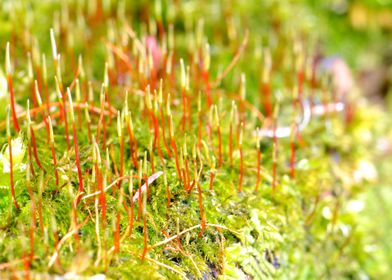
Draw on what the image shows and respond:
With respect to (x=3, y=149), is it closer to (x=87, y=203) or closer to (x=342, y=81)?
(x=87, y=203)

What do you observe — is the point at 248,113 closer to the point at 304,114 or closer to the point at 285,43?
the point at 304,114

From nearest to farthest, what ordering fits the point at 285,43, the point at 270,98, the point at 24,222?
the point at 24,222, the point at 270,98, the point at 285,43

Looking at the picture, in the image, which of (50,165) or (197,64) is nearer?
(50,165)

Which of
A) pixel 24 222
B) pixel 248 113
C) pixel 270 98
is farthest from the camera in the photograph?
pixel 270 98

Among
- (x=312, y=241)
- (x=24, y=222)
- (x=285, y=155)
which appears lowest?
(x=312, y=241)

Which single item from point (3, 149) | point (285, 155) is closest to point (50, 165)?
point (3, 149)

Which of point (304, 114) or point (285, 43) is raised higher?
point (285, 43)
